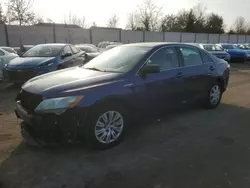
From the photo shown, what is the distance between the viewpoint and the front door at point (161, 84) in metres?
4.24

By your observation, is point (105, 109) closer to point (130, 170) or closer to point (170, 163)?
point (130, 170)

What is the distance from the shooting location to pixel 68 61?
9234 millimetres

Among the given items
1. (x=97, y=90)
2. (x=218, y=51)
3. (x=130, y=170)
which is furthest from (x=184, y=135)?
(x=218, y=51)

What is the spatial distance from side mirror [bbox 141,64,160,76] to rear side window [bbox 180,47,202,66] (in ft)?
3.88

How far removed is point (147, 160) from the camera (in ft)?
11.6

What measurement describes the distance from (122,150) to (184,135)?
1263 millimetres

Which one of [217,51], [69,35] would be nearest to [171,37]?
[69,35]

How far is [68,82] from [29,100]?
2.02 ft

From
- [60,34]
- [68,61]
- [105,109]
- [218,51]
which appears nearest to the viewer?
[105,109]

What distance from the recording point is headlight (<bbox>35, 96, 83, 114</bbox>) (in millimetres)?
3395

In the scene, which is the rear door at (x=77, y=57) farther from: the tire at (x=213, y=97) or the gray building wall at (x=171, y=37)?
the gray building wall at (x=171, y=37)

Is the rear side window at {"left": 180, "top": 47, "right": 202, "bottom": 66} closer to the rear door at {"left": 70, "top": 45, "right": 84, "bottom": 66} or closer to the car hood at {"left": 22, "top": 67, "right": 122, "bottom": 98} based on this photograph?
the car hood at {"left": 22, "top": 67, "right": 122, "bottom": 98}

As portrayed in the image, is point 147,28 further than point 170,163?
Yes

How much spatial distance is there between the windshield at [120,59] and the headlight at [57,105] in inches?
43.4
